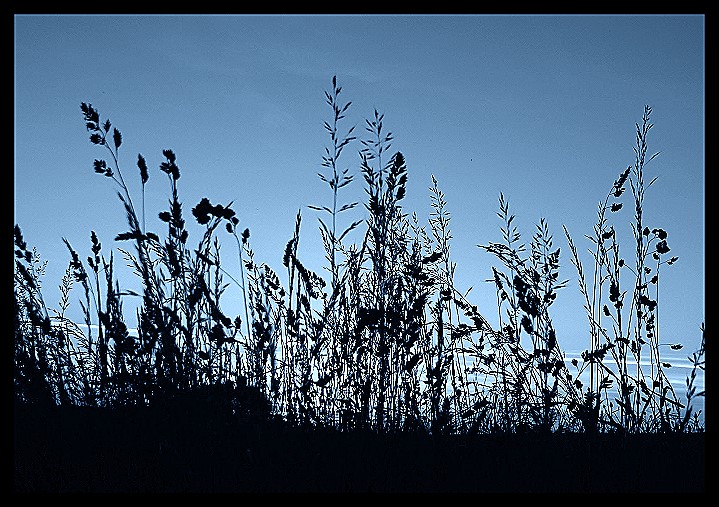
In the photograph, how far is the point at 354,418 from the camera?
2.67 m

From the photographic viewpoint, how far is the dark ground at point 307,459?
215 centimetres

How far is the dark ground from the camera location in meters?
2.15

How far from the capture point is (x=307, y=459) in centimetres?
236

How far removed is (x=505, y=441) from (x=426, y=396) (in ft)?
1.24

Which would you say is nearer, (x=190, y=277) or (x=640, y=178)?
(x=190, y=277)

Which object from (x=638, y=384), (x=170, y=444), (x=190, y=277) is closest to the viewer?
(x=170, y=444)

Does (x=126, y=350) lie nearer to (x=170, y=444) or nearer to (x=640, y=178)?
(x=170, y=444)

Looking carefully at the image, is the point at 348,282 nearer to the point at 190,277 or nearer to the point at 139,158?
the point at 190,277

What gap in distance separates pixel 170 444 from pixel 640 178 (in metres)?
2.29

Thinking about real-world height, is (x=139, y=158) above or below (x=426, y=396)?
above
